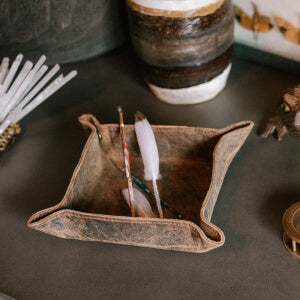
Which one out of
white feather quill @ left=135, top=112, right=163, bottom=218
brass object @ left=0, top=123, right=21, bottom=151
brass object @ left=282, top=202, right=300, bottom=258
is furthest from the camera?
brass object @ left=0, top=123, right=21, bottom=151

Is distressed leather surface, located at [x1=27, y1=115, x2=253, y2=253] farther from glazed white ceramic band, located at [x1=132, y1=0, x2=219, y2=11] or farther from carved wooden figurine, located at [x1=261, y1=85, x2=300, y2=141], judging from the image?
glazed white ceramic band, located at [x1=132, y1=0, x2=219, y2=11]

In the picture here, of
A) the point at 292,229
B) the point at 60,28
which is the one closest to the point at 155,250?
the point at 292,229

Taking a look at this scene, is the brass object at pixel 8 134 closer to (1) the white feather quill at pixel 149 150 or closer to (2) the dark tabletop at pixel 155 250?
(2) the dark tabletop at pixel 155 250

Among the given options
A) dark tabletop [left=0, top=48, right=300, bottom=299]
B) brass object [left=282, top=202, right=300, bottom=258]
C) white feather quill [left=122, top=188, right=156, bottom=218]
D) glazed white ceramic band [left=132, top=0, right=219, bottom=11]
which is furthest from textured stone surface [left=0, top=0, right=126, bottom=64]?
brass object [left=282, top=202, right=300, bottom=258]

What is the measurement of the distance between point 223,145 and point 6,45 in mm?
560

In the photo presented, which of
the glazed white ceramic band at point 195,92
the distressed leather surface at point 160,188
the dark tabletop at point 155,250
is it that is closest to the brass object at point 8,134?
the dark tabletop at point 155,250

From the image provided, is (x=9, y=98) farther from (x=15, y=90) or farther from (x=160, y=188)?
(x=160, y=188)

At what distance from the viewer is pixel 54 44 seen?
92 centimetres

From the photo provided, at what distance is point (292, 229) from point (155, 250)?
0.64ft

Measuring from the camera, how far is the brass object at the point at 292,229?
560 millimetres

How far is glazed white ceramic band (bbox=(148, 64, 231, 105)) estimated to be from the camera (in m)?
0.79

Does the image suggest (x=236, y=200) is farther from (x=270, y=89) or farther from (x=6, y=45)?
A: (x=6, y=45)

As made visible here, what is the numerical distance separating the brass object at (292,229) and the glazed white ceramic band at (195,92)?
29 cm

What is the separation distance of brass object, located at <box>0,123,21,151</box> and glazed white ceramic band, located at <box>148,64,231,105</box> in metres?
0.27
